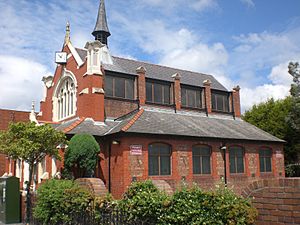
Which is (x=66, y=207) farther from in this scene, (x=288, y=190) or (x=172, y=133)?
(x=172, y=133)

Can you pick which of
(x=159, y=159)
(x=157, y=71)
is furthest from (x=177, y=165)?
(x=157, y=71)

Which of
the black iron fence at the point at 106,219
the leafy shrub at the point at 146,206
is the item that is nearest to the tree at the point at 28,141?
the black iron fence at the point at 106,219

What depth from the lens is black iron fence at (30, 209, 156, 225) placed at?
27.8 feet

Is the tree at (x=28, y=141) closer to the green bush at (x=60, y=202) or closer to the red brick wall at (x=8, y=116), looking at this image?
the green bush at (x=60, y=202)

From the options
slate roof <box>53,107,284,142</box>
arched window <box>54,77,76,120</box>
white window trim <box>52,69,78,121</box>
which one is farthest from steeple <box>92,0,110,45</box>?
slate roof <box>53,107,284,142</box>

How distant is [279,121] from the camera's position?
35.9m

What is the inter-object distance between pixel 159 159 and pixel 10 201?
912cm

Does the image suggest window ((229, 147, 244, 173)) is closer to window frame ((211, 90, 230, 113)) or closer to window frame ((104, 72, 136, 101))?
window frame ((211, 90, 230, 113))

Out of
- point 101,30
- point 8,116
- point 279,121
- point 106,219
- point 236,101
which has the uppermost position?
point 101,30

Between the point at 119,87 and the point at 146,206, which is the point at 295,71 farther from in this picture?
the point at 146,206

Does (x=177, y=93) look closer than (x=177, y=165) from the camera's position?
No

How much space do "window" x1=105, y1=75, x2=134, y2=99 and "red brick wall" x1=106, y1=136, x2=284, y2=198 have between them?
5918 millimetres

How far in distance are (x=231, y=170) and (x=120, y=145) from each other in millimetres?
9369

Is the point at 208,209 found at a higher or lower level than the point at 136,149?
lower
